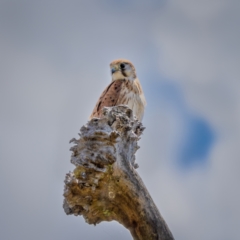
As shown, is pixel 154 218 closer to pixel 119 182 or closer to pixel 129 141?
pixel 119 182

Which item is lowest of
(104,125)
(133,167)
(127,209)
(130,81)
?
(127,209)

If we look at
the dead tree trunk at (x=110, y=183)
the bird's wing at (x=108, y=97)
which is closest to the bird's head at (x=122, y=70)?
the bird's wing at (x=108, y=97)

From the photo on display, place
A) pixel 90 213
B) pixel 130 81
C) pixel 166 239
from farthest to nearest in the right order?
pixel 130 81 → pixel 90 213 → pixel 166 239

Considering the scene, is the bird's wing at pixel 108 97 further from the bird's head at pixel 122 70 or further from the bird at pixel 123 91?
the bird's head at pixel 122 70

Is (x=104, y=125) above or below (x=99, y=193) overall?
above

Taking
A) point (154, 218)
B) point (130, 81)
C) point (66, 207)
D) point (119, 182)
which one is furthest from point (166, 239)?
point (130, 81)

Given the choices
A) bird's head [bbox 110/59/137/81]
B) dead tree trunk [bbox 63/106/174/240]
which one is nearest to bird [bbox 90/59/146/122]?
bird's head [bbox 110/59/137/81]

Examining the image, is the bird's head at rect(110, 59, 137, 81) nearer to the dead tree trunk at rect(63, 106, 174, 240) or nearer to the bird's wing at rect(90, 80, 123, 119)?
the bird's wing at rect(90, 80, 123, 119)
